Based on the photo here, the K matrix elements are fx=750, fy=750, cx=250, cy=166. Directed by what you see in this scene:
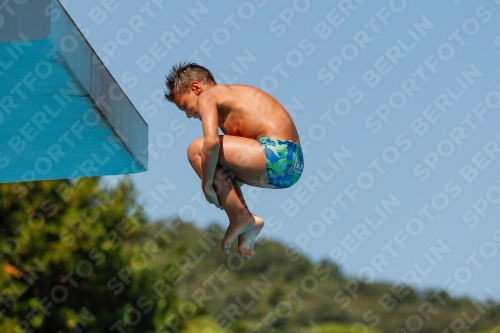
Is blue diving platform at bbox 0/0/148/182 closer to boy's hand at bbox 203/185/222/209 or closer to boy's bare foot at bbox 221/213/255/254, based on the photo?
boy's hand at bbox 203/185/222/209

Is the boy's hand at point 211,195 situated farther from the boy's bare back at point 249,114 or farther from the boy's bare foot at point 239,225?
the boy's bare back at point 249,114

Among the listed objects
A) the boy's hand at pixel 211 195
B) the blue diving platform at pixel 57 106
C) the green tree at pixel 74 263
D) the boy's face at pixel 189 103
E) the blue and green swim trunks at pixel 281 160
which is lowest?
the green tree at pixel 74 263

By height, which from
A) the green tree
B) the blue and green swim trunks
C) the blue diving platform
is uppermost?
the blue and green swim trunks

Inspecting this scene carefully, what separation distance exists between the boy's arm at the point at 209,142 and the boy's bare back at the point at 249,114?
0.21ft

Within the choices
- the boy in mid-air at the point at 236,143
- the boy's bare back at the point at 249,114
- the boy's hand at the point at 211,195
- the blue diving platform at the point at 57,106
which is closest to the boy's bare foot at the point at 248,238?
the boy in mid-air at the point at 236,143

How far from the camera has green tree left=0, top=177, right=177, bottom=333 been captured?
42.7 feet

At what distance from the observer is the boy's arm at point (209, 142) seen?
13.5 feet

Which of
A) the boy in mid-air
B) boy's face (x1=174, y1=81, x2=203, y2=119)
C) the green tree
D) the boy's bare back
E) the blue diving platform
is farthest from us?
the green tree

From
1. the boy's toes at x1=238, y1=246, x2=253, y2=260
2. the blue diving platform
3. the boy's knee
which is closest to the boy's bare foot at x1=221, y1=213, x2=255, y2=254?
the boy's toes at x1=238, y1=246, x2=253, y2=260

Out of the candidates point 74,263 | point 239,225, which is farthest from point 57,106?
point 74,263

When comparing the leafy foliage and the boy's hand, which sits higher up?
the boy's hand

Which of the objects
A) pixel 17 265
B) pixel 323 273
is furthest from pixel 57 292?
pixel 323 273

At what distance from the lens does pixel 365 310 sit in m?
34.5

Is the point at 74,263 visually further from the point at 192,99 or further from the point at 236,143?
the point at 236,143
